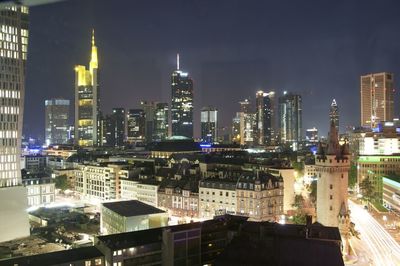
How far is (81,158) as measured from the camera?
29.3 m

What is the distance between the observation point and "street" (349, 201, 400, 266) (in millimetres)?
11773

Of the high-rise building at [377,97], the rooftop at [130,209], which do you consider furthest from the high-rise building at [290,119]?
the rooftop at [130,209]

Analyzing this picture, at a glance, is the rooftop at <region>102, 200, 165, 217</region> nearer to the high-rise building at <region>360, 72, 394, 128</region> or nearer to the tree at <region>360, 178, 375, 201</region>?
the tree at <region>360, 178, 375, 201</region>

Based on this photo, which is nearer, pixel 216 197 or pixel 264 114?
pixel 216 197

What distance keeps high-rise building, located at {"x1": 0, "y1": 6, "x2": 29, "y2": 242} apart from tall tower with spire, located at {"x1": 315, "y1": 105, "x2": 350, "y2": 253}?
9.47m

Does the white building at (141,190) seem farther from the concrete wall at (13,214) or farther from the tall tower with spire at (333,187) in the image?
the tall tower with spire at (333,187)

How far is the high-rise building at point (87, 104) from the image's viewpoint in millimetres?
51219

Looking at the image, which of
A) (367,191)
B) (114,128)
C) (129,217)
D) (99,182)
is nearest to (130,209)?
(129,217)

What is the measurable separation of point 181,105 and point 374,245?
42200mm

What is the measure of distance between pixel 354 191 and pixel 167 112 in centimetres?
3797

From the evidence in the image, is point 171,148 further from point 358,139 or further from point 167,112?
point 167,112

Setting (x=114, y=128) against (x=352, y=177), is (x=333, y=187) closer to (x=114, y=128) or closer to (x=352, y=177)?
(x=352, y=177)

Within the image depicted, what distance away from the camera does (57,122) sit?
5119cm

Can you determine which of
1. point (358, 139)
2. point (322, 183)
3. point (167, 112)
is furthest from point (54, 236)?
point (167, 112)
